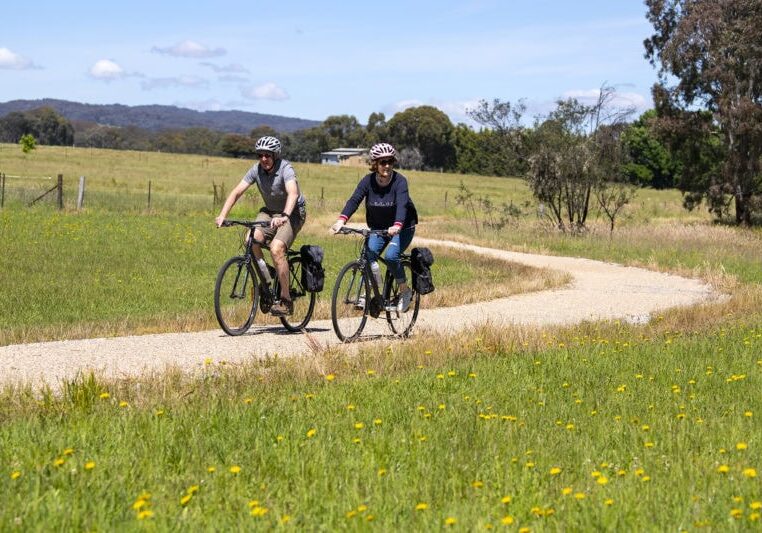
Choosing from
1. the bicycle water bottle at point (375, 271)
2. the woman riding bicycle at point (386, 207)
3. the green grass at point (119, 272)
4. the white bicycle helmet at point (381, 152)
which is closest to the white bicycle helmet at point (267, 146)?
the woman riding bicycle at point (386, 207)

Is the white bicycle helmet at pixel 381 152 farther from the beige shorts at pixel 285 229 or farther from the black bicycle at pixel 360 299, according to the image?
the beige shorts at pixel 285 229

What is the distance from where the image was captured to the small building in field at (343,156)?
5605 inches

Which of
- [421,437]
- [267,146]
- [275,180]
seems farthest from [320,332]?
[421,437]

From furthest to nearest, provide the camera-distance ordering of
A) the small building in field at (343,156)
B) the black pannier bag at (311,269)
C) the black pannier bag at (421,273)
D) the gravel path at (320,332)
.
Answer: the small building in field at (343,156), the black pannier bag at (311,269), the black pannier bag at (421,273), the gravel path at (320,332)

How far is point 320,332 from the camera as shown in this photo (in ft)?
Answer: 39.2

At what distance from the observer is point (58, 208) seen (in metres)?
36.7

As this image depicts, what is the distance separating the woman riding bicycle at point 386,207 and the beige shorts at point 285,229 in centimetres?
54

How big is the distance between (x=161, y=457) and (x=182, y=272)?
621 inches

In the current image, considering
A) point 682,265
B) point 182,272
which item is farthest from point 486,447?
point 682,265

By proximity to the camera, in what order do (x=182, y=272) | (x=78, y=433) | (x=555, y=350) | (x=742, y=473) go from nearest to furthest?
(x=742, y=473), (x=78, y=433), (x=555, y=350), (x=182, y=272)

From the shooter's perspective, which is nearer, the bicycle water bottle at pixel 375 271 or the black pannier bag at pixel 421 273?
the bicycle water bottle at pixel 375 271

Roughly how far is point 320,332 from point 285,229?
141 cm

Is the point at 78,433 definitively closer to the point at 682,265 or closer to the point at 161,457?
the point at 161,457

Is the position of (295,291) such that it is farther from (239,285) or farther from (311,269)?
(239,285)
